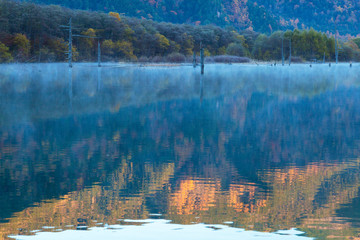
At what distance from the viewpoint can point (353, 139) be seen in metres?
14.9

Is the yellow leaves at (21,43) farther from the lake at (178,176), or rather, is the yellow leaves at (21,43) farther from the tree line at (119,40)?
the lake at (178,176)

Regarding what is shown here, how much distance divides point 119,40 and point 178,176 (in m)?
142

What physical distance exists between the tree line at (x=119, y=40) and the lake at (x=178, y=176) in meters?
80.0

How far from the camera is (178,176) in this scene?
32.9 feet

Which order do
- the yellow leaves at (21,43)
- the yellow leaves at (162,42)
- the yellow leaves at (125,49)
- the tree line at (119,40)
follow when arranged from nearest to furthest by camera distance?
the yellow leaves at (21,43)
the tree line at (119,40)
the yellow leaves at (125,49)
the yellow leaves at (162,42)

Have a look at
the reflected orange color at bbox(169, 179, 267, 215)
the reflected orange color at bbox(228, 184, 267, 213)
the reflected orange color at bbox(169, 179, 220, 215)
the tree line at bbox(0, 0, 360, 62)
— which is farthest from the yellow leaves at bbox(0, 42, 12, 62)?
the reflected orange color at bbox(228, 184, 267, 213)

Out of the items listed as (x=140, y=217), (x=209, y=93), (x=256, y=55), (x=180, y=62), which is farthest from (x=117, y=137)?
(x=256, y=55)

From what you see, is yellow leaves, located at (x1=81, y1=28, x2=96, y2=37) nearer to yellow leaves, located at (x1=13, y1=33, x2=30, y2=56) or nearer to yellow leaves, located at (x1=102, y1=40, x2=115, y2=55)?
yellow leaves, located at (x1=102, y1=40, x2=115, y2=55)

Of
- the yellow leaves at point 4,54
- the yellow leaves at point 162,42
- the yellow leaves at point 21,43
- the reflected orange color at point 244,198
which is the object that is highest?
the yellow leaves at point 162,42

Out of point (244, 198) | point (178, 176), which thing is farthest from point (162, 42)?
point (244, 198)

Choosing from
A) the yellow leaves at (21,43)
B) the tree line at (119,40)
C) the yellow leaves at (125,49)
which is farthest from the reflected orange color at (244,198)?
the yellow leaves at (125,49)

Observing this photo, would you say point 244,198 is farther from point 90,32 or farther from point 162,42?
point 162,42

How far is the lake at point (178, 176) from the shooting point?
7.31m

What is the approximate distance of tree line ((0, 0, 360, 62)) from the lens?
119 meters
